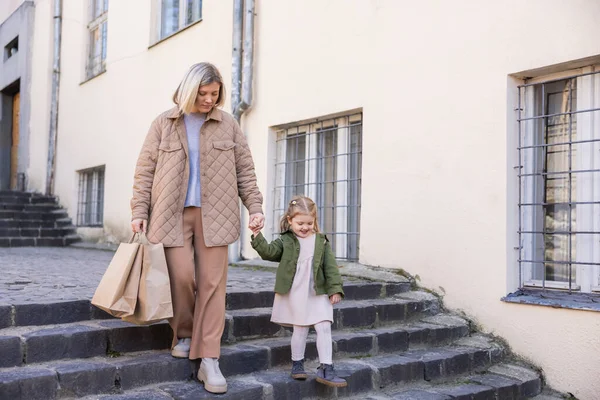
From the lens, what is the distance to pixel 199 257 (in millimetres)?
3551

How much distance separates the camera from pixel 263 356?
398cm

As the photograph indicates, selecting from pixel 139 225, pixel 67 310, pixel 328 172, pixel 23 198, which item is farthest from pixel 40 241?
pixel 139 225

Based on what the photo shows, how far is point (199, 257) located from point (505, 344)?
2666 millimetres

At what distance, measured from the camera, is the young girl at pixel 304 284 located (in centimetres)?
377

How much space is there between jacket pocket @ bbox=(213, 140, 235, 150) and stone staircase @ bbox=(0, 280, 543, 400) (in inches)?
45.1

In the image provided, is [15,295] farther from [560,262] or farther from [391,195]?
[560,262]

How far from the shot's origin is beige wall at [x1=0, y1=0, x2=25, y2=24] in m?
15.6

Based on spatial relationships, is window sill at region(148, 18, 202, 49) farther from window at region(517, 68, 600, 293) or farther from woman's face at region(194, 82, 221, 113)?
woman's face at region(194, 82, 221, 113)

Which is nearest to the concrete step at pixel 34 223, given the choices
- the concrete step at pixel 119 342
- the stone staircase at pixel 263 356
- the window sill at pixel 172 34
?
the window sill at pixel 172 34

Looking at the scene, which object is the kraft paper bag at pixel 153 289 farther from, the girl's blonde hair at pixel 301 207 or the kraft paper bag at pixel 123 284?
the girl's blonde hair at pixel 301 207

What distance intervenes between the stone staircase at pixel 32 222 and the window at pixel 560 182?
847cm

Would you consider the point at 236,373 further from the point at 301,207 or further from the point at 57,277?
the point at 57,277

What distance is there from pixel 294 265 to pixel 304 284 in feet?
0.42

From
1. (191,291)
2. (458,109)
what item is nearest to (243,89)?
(458,109)
